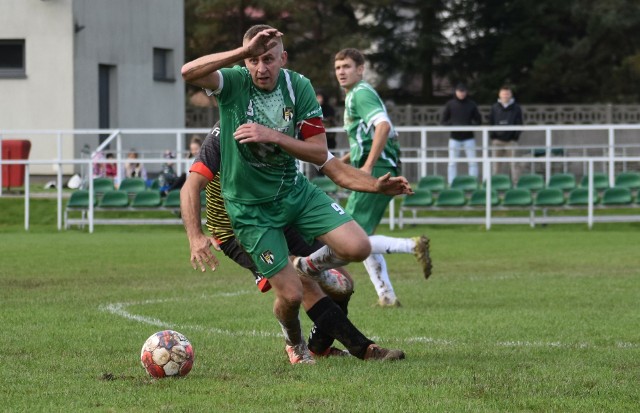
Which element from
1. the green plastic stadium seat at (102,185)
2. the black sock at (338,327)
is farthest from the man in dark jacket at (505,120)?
the black sock at (338,327)

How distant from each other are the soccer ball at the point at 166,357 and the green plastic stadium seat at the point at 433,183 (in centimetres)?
1556

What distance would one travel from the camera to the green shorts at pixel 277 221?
7.52 metres

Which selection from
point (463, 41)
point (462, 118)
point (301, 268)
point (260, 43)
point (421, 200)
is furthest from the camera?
point (463, 41)

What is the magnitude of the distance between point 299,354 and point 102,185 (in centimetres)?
1563

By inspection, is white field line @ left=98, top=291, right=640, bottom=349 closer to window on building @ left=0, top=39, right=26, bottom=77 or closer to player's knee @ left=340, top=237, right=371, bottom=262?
player's knee @ left=340, top=237, right=371, bottom=262

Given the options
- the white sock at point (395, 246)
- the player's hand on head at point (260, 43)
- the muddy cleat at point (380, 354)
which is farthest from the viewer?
the white sock at point (395, 246)

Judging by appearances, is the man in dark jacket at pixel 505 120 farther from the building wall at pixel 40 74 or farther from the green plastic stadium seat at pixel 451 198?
the building wall at pixel 40 74

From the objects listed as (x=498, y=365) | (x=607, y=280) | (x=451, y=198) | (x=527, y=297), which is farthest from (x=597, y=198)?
(x=498, y=365)

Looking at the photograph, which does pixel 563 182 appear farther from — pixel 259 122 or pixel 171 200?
pixel 259 122

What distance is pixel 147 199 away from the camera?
22625 millimetres

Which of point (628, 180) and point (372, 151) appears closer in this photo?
point (372, 151)

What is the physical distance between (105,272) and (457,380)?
848 centimetres

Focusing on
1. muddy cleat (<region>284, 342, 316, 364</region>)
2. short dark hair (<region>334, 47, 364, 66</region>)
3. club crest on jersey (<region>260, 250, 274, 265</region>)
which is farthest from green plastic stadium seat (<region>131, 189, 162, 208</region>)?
club crest on jersey (<region>260, 250, 274, 265</region>)

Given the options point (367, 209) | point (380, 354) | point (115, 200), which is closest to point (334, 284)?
point (380, 354)
